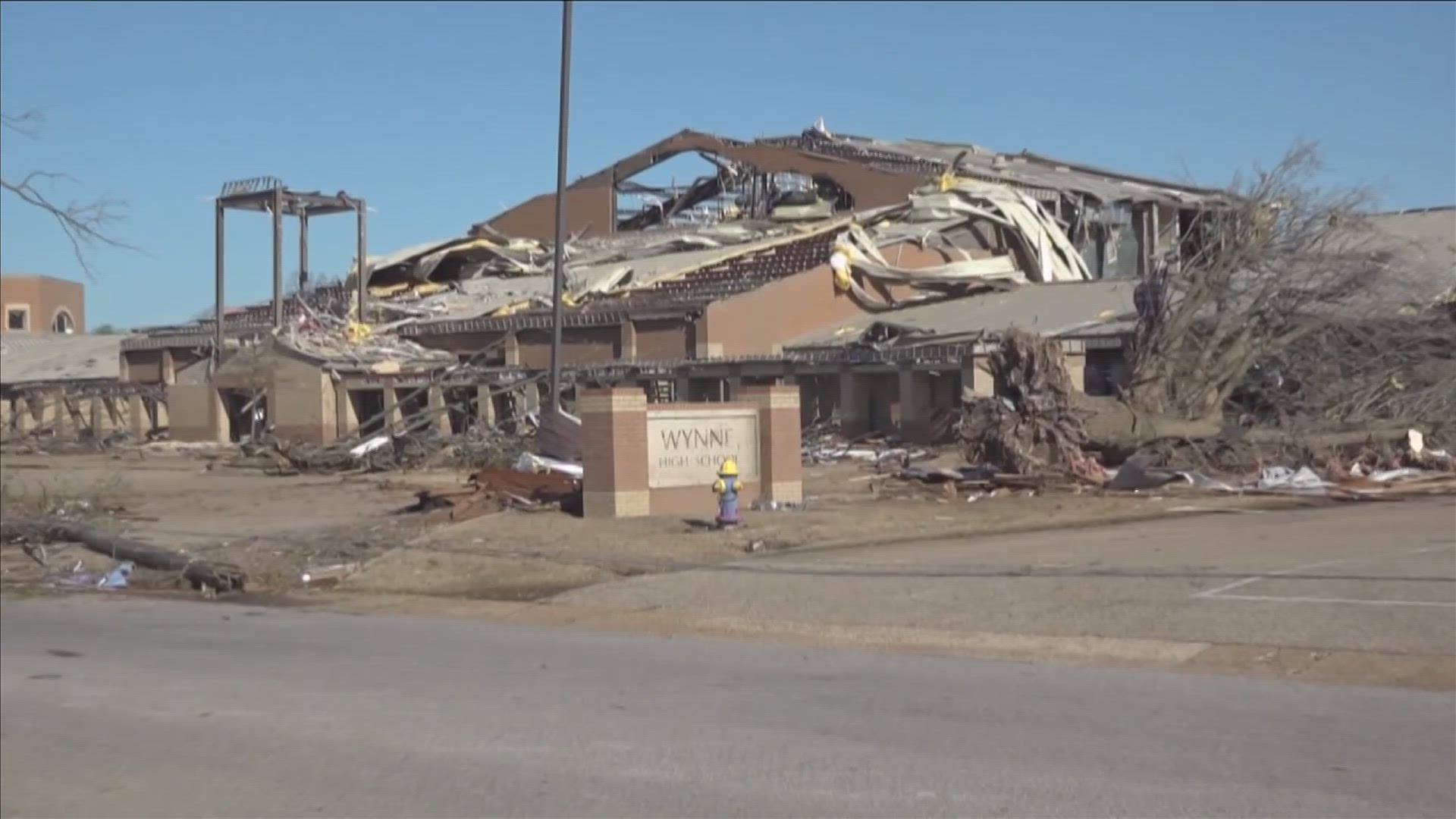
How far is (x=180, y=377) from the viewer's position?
60.4m

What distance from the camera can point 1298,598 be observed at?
582 inches

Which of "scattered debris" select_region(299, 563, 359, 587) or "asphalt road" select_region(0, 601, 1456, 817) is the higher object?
"scattered debris" select_region(299, 563, 359, 587)

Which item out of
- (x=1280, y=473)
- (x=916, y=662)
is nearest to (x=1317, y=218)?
(x=1280, y=473)

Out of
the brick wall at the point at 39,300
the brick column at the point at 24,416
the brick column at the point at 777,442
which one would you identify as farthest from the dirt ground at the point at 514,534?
the brick wall at the point at 39,300

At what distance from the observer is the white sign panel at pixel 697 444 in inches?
959

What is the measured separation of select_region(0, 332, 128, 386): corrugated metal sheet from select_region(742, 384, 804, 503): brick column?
45577 mm

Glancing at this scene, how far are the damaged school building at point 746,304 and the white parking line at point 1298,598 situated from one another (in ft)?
46.4

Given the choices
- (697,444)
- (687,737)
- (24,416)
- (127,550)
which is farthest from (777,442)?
(24,416)

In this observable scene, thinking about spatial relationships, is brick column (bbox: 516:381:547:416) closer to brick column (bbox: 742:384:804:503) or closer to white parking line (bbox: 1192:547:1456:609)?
brick column (bbox: 742:384:804:503)

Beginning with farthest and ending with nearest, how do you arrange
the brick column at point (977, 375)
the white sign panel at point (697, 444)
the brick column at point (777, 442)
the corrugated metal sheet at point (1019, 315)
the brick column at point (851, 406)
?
the brick column at point (851, 406) → the corrugated metal sheet at point (1019, 315) → the brick column at point (977, 375) → the brick column at point (777, 442) → the white sign panel at point (697, 444)

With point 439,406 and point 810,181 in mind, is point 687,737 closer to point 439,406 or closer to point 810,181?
point 439,406

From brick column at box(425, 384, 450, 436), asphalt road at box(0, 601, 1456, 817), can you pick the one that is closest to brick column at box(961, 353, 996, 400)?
brick column at box(425, 384, 450, 436)

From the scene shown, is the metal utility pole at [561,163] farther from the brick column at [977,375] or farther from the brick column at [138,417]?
the brick column at [138,417]

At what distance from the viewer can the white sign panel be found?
24359mm
